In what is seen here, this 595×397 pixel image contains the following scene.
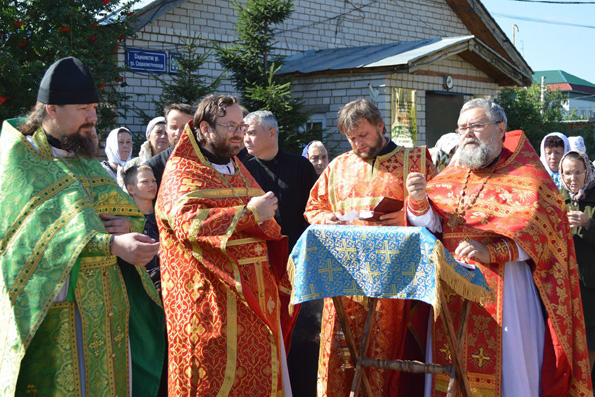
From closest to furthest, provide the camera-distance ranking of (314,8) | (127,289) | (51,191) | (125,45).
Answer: (51,191) → (127,289) → (125,45) → (314,8)

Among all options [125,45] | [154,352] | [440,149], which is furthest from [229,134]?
[125,45]

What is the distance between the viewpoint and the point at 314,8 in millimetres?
16641

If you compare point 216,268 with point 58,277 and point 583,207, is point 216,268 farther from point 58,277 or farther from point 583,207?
point 583,207

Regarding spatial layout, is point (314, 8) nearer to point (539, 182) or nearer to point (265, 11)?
point (265, 11)

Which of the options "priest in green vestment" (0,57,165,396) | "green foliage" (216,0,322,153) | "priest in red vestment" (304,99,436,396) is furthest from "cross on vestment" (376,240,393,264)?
"green foliage" (216,0,322,153)

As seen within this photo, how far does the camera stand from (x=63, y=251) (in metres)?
3.16

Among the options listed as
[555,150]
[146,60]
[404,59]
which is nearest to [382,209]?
[555,150]

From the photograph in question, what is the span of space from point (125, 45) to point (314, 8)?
20.2ft

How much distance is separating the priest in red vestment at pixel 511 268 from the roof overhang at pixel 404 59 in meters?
8.98

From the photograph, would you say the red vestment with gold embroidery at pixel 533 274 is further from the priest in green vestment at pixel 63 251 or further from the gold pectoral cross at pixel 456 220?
the priest in green vestment at pixel 63 251

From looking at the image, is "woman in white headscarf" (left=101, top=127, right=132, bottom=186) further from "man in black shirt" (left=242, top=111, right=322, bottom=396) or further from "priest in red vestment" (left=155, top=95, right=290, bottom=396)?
"priest in red vestment" (left=155, top=95, right=290, bottom=396)

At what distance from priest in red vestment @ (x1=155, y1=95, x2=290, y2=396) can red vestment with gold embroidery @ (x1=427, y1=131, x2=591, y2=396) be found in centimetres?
117

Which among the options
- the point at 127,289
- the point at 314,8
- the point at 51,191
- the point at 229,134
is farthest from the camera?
the point at 314,8

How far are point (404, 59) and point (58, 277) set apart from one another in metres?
11.0
